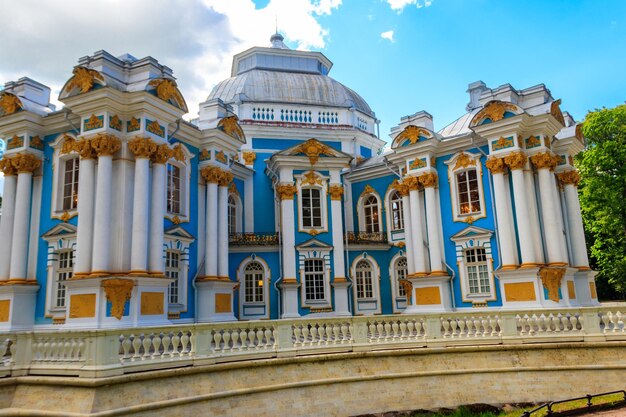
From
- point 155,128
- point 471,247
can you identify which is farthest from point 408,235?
point 155,128

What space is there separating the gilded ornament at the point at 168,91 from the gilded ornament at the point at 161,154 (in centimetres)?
139

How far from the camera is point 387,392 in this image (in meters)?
11.7

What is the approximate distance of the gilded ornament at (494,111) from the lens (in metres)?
17.5

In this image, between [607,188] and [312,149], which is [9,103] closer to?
[312,149]

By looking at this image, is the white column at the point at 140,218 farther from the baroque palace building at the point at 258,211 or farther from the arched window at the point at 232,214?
the arched window at the point at 232,214

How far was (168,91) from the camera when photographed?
1549 cm

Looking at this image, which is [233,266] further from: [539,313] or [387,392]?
[539,313]

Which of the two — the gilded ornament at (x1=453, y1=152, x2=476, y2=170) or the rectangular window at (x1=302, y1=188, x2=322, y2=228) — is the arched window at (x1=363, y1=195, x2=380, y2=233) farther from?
the gilded ornament at (x1=453, y1=152, x2=476, y2=170)

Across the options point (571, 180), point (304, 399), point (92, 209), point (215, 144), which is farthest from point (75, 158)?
point (571, 180)

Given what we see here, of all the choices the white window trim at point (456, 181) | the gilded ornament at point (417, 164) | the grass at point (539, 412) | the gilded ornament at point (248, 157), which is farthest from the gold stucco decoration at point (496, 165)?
the gilded ornament at point (248, 157)

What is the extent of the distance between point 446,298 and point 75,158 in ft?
43.8

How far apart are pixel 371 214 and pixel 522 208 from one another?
7374mm

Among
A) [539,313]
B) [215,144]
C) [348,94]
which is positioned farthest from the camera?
[348,94]

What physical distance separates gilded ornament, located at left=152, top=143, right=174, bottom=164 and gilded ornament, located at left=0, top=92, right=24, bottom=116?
4751mm
